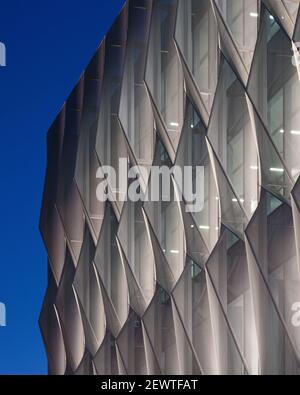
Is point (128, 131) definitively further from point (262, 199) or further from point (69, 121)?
point (262, 199)

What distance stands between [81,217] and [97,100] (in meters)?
4.92

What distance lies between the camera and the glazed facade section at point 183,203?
68.7 feet

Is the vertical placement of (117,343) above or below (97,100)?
below

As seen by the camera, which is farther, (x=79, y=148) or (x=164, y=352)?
(x=79, y=148)

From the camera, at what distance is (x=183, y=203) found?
88.6 feet

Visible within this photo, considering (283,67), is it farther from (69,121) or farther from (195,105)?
(69,121)

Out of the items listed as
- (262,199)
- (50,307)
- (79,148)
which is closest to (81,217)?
(79,148)

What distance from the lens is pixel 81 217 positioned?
40469mm

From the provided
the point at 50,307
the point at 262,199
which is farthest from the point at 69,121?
the point at 262,199

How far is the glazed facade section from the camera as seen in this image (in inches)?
824
